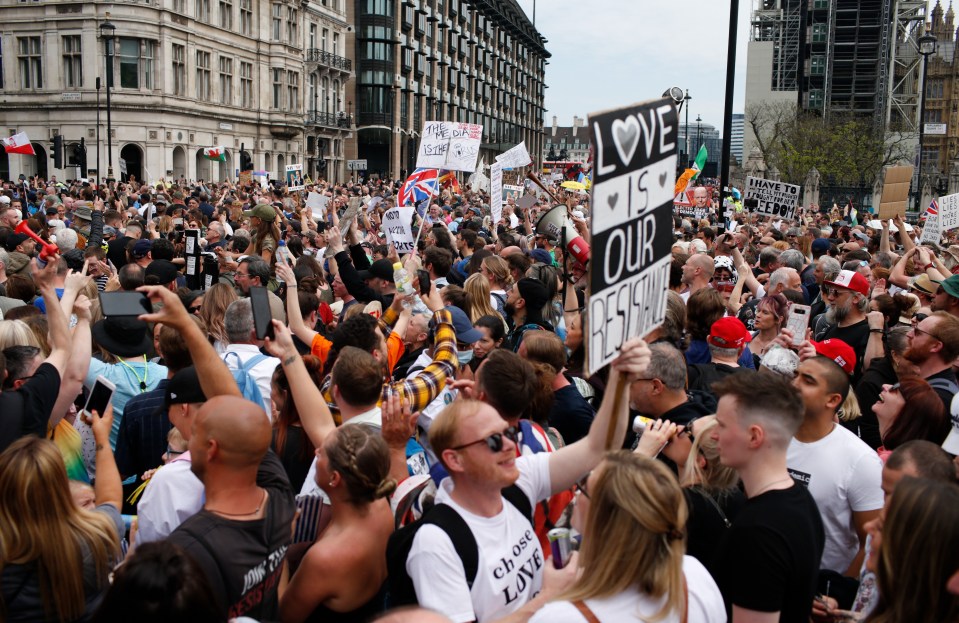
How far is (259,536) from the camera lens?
9.79 feet

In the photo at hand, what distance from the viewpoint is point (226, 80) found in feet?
173

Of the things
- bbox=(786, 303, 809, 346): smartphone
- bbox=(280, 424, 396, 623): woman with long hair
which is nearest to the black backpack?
bbox=(280, 424, 396, 623): woman with long hair

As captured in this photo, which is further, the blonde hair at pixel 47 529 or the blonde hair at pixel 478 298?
the blonde hair at pixel 478 298

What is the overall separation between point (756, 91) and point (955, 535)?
68.6 m

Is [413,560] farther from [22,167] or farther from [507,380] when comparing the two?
[22,167]

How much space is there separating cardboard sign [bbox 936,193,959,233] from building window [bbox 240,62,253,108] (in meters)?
48.5

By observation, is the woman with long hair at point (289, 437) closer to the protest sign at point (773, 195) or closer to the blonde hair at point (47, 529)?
the blonde hair at point (47, 529)

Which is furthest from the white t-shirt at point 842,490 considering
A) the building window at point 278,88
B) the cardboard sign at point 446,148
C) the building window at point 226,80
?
the building window at point 278,88

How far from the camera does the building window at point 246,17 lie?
53469 millimetres

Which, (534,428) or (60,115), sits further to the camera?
(60,115)

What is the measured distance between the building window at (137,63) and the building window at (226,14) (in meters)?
6.50

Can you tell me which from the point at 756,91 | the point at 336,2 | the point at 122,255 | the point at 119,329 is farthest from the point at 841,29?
the point at 119,329

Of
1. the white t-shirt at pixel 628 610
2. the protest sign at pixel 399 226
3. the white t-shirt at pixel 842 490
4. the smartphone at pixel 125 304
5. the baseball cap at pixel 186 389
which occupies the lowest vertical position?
the white t-shirt at pixel 842 490

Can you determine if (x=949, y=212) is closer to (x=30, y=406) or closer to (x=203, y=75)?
(x=30, y=406)
